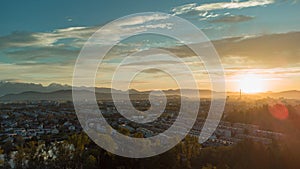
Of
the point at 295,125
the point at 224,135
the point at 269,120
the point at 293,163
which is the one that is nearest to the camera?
the point at 293,163

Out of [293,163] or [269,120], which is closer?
[293,163]

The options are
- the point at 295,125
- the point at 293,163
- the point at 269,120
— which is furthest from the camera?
the point at 269,120

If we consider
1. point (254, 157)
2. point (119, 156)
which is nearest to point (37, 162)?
point (119, 156)

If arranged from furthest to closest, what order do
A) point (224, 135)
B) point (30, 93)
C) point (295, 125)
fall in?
point (30, 93) < point (224, 135) < point (295, 125)

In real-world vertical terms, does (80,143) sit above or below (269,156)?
above

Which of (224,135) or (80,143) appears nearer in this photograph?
(80,143)

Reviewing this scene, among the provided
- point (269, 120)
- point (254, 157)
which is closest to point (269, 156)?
point (254, 157)

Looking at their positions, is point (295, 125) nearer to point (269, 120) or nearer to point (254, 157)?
point (269, 120)

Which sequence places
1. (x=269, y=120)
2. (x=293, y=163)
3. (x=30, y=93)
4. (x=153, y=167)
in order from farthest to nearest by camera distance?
(x=30, y=93) < (x=269, y=120) < (x=293, y=163) < (x=153, y=167)

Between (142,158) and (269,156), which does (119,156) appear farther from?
(269,156)
